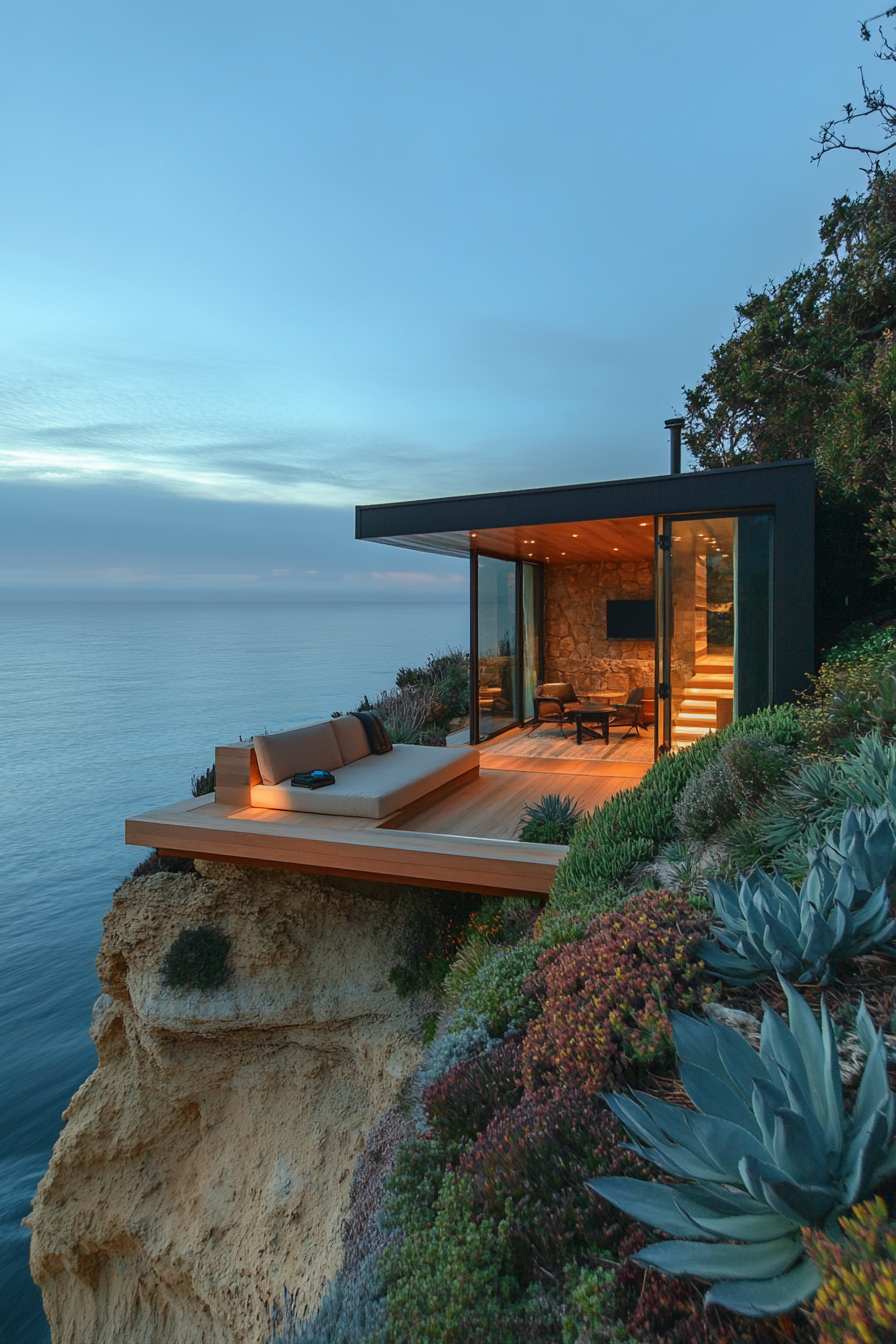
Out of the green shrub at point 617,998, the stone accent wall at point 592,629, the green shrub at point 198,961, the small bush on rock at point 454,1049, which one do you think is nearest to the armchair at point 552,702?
the stone accent wall at point 592,629

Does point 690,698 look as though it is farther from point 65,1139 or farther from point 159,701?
point 159,701

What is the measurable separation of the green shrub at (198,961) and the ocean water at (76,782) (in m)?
8.49

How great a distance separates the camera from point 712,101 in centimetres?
1362

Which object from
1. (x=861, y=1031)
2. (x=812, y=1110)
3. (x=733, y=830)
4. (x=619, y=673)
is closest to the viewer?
(x=812, y=1110)

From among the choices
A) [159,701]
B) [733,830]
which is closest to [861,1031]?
[733,830]

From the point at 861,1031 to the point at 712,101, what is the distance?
1761 centimetres

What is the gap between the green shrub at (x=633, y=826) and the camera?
13.8 feet

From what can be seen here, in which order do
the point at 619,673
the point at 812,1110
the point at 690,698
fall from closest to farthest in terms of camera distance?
the point at 812,1110, the point at 690,698, the point at 619,673

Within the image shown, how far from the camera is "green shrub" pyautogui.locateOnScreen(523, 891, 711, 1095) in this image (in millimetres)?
2375

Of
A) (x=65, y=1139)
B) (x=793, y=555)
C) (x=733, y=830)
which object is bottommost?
(x=65, y=1139)

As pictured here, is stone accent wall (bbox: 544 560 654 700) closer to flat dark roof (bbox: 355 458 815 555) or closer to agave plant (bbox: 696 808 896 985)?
flat dark roof (bbox: 355 458 815 555)

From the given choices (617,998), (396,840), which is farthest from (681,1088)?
(396,840)

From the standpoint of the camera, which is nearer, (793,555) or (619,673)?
(793,555)

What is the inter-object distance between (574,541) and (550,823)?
5.34 meters
